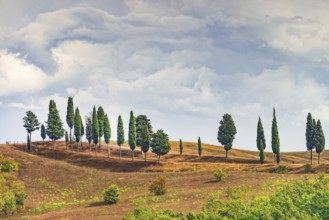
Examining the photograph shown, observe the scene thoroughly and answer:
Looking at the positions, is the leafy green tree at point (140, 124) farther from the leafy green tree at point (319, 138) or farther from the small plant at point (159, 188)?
the small plant at point (159, 188)

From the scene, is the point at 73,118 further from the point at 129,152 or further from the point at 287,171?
the point at 287,171

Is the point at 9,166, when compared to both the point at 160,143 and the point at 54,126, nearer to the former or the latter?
the point at 160,143

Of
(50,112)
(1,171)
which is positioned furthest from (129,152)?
(1,171)

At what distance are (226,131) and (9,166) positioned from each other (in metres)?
52.4

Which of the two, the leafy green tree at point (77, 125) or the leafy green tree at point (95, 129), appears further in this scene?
the leafy green tree at point (77, 125)

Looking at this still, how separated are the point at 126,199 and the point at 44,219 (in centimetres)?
A: 1353

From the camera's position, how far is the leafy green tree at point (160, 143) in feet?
358

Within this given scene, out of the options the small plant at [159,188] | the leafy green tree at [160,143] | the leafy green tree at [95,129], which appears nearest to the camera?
the small plant at [159,188]

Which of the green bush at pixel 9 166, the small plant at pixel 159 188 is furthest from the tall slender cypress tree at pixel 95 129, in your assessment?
the small plant at pixel 159 188

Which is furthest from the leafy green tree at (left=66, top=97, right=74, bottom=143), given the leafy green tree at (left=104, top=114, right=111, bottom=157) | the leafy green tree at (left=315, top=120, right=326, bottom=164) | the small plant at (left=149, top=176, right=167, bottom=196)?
the small plant at (left=149, top=176, right=167, bottom=196)

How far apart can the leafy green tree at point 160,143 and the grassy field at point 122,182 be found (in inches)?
215

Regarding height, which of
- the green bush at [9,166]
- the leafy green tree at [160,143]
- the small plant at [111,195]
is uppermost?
the leafy green tree at [160,143]

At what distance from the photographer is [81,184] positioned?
85.2 metres

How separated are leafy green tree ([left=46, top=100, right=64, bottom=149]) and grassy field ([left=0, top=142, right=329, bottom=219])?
583cm
